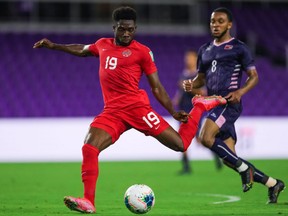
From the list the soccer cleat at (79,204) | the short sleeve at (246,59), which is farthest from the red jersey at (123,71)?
the short sleeve at (246,59)

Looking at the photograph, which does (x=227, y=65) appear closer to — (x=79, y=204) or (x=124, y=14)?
(x=124, y=14)

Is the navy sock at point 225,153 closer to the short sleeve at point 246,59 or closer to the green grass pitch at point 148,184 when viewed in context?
the green grass pitch at point 148,184

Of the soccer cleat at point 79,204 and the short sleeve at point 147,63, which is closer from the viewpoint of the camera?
the soccer cleat at point 79,204

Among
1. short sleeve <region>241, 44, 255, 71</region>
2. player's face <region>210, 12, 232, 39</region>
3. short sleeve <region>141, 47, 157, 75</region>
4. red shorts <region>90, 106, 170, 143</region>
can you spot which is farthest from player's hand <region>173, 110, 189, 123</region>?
player's face <region>210, 12, 232, 39</region>

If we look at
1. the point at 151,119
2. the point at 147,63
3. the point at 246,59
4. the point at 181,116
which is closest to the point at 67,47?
the point at 147,63

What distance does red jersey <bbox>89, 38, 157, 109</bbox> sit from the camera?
848cm

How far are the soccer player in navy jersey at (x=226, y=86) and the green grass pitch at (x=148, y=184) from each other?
472mm

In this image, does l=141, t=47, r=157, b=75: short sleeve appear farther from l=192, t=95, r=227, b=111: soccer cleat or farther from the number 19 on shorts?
l=192, t=95, r=227, b=111: soccer cleat

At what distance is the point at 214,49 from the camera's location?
979cm

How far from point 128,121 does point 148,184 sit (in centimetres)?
455

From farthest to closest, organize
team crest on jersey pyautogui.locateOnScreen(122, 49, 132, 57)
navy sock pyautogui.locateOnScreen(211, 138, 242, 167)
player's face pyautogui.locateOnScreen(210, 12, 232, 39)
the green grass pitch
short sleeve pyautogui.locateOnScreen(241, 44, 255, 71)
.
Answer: player's face pyautogui.locateOnScreen(210, 12, 232, 39) < short sleeve pyautogui.locateOnScreen(241, 44, 255, 71) < navy sock pyautogui.locateOnScreen(211, 138, 242, 167) < the green grass pitch < team crest on jersey pyautogui.locateOnScreen(122, 49, 132, 57)

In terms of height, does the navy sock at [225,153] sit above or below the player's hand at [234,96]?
below

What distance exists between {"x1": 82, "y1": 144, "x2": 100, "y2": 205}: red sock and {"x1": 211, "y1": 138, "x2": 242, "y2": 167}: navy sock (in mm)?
1797

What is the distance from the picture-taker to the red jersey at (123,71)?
848cm
